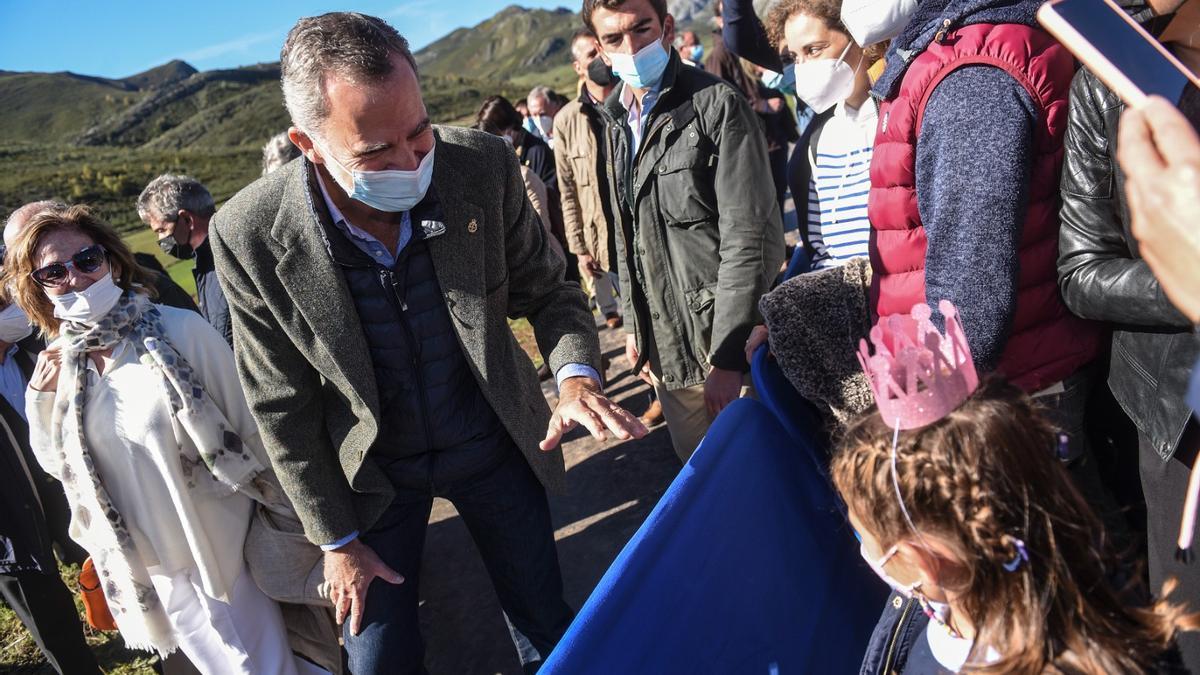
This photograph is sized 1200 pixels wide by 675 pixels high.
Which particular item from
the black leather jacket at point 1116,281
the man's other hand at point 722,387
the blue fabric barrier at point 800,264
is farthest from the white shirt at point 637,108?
the black leather jacket at point 1116,281

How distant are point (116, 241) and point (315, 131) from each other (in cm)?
134

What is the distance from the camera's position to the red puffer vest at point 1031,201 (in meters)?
1.54

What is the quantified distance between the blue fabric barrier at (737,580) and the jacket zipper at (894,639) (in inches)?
10.7

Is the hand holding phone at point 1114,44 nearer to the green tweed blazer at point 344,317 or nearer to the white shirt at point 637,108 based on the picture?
the green tweed blazer at point 344,317

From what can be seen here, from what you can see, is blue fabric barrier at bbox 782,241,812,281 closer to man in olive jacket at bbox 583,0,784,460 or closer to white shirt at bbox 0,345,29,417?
man in olive jacket at bbox 583,0,784,460

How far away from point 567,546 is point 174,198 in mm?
2726

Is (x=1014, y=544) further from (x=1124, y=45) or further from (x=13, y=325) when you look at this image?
(x=13, y=325)

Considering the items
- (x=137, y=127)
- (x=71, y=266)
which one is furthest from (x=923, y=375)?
(x=137, y=127)

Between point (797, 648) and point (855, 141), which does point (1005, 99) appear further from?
point (797, 648)

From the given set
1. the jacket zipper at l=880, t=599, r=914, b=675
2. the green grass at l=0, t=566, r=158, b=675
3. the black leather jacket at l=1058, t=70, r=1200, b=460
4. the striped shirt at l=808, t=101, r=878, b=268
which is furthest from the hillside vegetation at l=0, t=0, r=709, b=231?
the jacket zipper at l=880, t=599, r=914, b=675

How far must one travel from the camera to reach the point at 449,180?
6.58 feet

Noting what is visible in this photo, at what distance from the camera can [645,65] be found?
273 centimetres

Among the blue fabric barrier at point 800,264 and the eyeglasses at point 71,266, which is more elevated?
the eyeglasses at point 71,266

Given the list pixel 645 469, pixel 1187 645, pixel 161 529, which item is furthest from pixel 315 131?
pixel 645 469
